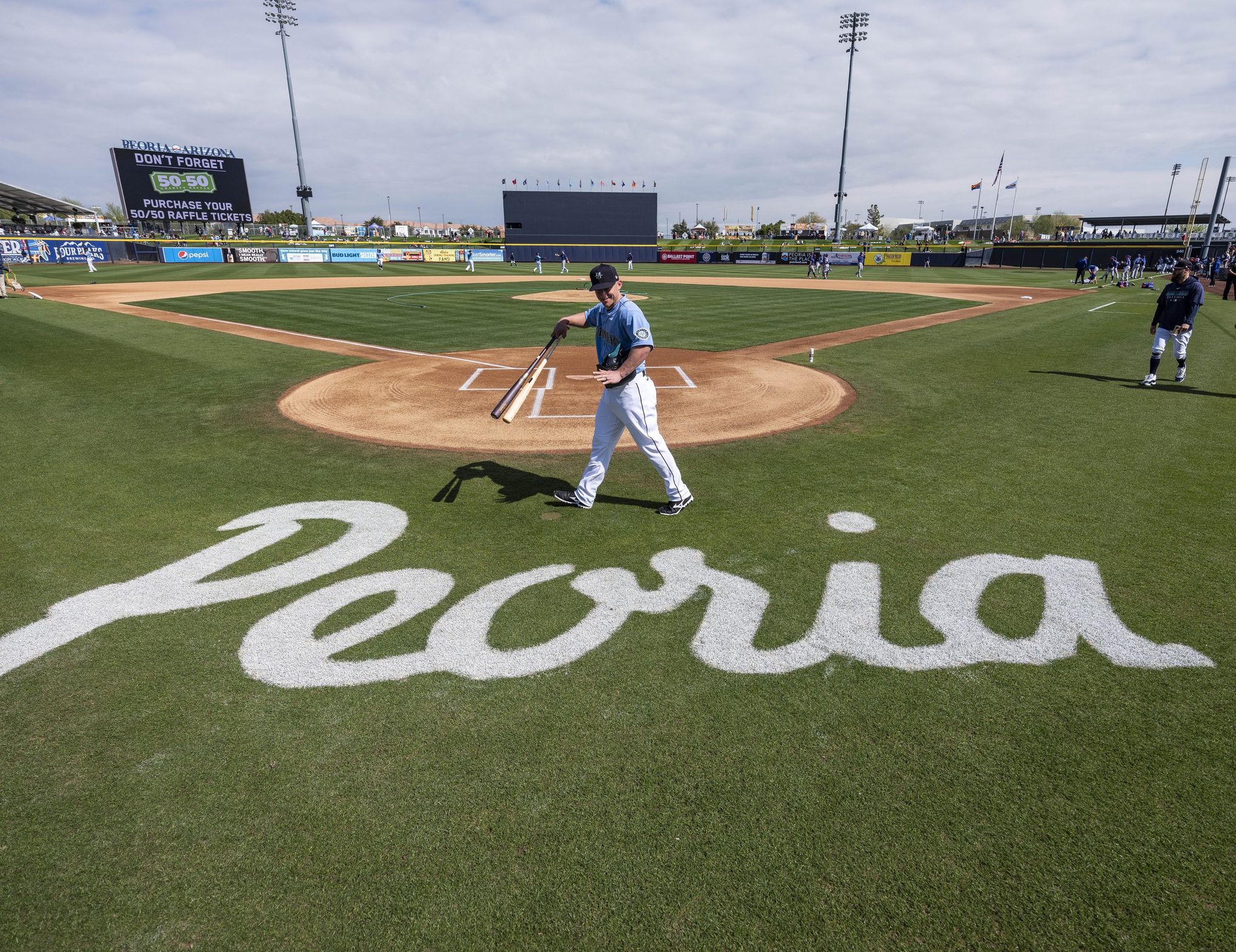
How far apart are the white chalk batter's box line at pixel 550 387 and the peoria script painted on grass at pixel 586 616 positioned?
15.7 feet

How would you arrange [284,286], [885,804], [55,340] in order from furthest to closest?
[284,286] → [55,340] → [885,804]

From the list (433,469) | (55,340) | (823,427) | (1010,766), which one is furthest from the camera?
(55,340)

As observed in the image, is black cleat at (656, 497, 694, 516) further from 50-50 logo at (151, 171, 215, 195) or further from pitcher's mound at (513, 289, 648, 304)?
50-50 logo at (151, 171, 215, 195)

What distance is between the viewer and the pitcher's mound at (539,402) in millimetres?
9523

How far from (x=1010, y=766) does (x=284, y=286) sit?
38595 mm

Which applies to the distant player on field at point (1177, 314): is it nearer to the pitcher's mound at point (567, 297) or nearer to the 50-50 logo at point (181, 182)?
the pitcher's mound at point (567, 297)

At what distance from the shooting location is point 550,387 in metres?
12.3

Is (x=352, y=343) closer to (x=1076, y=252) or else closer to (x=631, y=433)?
(x=631, y=433)

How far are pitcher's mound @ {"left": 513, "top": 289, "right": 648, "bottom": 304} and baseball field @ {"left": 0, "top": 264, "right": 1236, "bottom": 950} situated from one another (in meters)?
20.4

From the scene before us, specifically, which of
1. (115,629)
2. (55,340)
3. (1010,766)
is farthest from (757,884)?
(55,340)

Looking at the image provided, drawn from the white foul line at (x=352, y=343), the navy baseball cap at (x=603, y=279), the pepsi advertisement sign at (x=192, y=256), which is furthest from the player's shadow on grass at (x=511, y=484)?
the pepsi advertisement sign at (x=192, y=256)

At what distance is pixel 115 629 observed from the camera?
4.73m

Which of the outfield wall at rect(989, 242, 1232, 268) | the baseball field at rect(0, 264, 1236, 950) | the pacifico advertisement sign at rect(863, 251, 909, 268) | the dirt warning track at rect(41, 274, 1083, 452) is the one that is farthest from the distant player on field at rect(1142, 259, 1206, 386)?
the outfield wall at rect(989, 242, 1232, 268)

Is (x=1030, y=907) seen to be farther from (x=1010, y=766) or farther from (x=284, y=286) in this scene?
(x=284, y=286)
